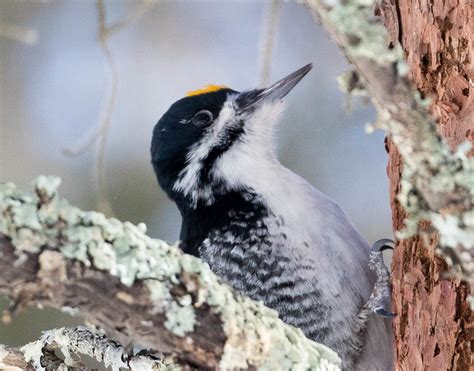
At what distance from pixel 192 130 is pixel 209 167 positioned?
163 millimetres

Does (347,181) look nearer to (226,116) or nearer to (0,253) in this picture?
(226,116)

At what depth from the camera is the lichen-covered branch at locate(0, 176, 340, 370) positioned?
3.57 feet

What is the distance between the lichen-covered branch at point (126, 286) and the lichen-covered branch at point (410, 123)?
338mm

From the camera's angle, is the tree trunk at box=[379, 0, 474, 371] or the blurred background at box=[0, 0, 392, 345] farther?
the blurred background at box=[0, 0, 392, 345]

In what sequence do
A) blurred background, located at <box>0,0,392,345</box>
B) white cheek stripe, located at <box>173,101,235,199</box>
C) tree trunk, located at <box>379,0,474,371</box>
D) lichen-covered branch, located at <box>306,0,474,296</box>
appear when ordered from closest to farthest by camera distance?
lichen-covered branch, located at <box>306,0,474,296</box> < tree trunk, located at <box>379,0,474,371</box> < white cheek stripe, located at <box>173,101,235,199</box> < blurred background, located at <box>0,0,392,345</box>

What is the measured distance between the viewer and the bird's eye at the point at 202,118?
7.86 ft

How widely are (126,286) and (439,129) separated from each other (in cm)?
75

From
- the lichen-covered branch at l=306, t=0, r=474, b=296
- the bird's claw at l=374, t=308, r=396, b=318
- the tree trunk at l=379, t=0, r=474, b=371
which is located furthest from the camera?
the bird's claw at l=374, t=308, r=396, b=318

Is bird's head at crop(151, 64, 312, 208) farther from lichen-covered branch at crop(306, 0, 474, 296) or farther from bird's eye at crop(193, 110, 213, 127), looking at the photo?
lichen-covered branch at crop(306, 0, 474, 296)

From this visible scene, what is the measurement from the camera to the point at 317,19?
1128 mm

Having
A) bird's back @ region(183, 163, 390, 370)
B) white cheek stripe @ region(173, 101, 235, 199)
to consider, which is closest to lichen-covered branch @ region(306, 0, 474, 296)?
bird's back @ region(183, 163, 390, 370)

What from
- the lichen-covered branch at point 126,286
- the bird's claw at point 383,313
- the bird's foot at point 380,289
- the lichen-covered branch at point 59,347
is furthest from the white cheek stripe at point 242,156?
the lichen-covered branch at point 126,286

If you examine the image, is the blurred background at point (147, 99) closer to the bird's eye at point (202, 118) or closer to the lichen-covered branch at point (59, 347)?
the bird's eye at point (202, 118)

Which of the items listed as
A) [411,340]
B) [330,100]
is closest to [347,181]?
[330,100]
